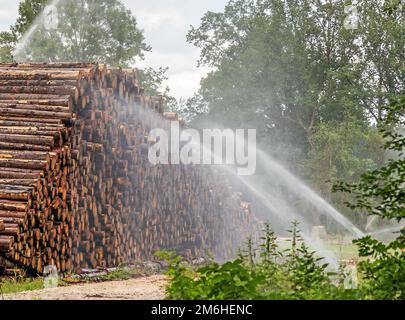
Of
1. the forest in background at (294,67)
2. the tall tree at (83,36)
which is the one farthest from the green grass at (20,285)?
the tall tree at (83,36)

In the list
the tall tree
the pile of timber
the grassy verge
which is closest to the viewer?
the grassy verge

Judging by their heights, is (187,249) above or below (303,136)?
below

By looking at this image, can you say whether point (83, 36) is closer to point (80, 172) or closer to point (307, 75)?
point (307, 75)

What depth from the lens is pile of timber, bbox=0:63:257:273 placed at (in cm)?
1369

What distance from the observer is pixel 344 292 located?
705 centimetres

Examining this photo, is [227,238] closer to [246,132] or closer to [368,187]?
[368,187]

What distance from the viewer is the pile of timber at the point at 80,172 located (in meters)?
13.7

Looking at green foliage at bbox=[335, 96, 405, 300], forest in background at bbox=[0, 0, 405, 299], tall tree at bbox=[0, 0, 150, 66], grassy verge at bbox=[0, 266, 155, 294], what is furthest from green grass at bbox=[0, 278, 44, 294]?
tall tree at bbox=[0, 0, 150, 66]

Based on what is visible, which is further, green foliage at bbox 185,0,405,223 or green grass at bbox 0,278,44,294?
green foliage at bbox 185,0,405,223

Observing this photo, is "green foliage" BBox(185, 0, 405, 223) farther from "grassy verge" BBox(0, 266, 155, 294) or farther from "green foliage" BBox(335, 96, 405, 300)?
"green foliage" BBox(335, 96, 405, 300)

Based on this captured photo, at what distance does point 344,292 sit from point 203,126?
46823 mm

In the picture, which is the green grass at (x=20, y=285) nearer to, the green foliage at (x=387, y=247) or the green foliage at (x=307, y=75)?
the green foliage at (x=387, y=247)
